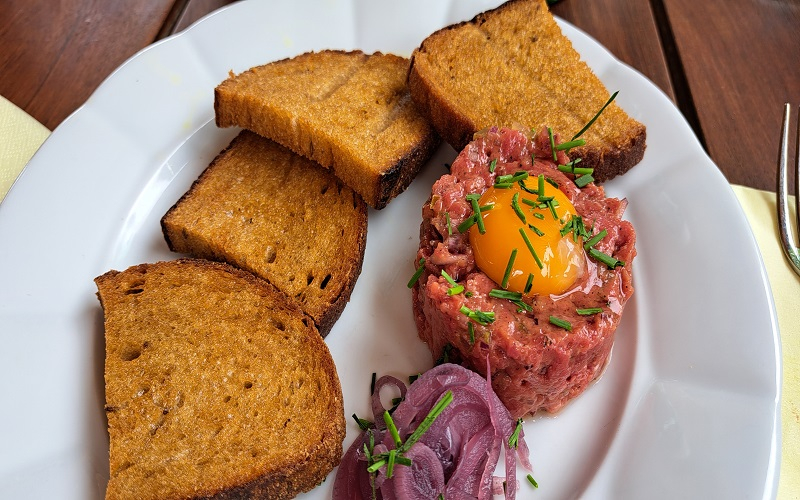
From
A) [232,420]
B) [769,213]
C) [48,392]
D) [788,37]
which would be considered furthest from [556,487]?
[788,37]

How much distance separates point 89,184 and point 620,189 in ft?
9.51

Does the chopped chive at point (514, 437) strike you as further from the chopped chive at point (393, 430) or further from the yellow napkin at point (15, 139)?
the yellow napkin at point (15, 139)

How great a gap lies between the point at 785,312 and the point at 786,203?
67 cm

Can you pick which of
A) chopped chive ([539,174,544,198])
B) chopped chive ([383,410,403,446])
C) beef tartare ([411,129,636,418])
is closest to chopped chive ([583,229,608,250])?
beef tartare ([411,129,636,418])

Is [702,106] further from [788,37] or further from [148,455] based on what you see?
[148,455]

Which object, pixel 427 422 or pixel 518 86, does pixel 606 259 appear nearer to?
pixel 427 422

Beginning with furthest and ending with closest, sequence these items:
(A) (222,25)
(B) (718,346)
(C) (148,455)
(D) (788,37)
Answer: (D) (788,37), (A) (222,25), (B) (718,346), (C) (148,455)

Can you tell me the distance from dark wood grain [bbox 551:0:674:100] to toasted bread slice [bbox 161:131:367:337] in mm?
2334

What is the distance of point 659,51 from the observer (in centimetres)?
412

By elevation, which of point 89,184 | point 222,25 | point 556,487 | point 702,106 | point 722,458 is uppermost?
point 222,25

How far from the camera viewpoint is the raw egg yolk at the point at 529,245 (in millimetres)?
2328

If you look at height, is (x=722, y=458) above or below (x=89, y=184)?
below

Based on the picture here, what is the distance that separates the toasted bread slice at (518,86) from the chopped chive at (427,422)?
1517 millimetres

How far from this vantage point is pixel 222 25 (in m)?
3.60
